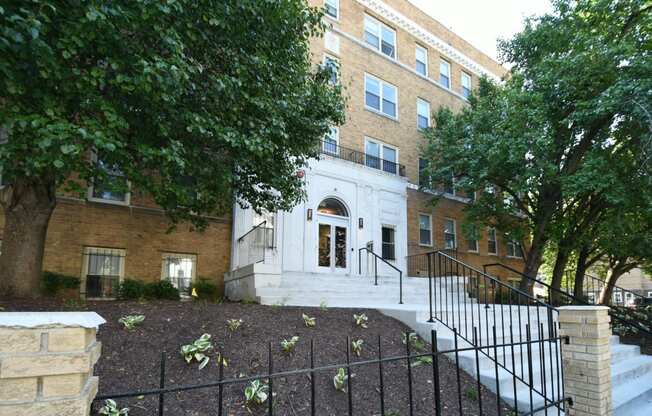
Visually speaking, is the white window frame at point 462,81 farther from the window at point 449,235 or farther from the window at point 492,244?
the window at point 492,244

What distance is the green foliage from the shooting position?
416 inches

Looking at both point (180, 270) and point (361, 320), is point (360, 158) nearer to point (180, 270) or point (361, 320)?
point (180, 270)

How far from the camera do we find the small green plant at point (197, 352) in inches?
188

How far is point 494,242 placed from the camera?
24094mm

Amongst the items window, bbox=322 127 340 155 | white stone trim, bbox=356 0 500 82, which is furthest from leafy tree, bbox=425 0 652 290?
white stone trim, bbox=356 0 500 82

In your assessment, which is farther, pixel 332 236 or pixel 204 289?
pixel 332 236

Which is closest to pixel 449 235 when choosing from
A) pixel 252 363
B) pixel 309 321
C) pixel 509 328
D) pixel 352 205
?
pixel 352 205

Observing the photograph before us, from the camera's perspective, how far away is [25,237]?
7.50m

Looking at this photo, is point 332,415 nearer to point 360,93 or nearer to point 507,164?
point 507,164

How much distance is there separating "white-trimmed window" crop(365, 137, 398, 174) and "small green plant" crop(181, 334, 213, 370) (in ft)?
47.2

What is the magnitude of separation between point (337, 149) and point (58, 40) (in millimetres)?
12723

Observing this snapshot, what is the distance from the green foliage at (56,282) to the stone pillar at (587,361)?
10.9 metres

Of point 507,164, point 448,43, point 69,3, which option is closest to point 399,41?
point 448,43

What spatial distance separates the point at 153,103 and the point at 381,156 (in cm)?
1375
